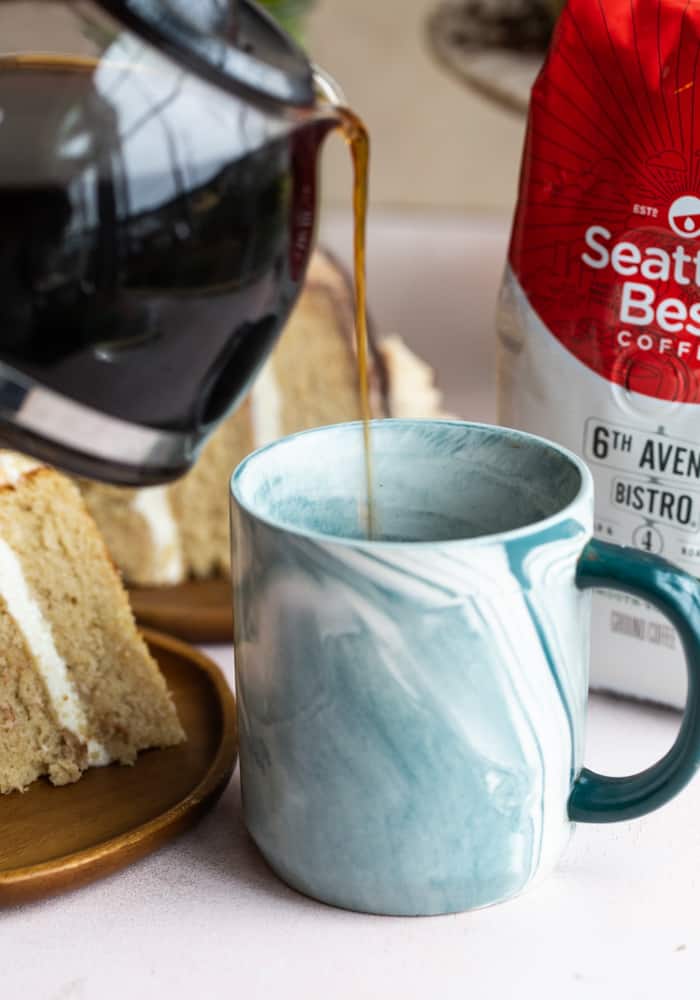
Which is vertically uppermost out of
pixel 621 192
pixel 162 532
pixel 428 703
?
pixel 621 192

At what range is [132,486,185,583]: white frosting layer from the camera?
94cm

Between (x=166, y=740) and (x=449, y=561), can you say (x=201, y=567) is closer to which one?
(x=166, y=740)

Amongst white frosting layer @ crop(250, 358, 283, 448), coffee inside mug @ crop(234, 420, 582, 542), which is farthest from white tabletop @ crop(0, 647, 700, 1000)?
white frosting layer @ crop(250, 358, 283, 448)

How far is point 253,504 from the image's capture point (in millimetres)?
583

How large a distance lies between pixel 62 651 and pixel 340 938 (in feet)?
0.69

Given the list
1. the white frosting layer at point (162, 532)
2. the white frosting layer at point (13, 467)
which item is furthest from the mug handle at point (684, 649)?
the white frosting layer at point (162, 532)

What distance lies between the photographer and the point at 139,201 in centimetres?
47

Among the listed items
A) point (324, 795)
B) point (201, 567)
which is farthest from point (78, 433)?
point (201, 567)

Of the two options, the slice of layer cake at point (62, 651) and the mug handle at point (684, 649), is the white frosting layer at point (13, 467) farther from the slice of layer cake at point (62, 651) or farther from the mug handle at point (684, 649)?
the mug handle at point (684, 649)

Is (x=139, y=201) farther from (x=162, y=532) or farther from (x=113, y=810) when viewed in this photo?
(x=162, y=532)

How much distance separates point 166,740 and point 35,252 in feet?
1.02

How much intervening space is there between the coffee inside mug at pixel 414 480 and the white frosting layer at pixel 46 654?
0.46 feet

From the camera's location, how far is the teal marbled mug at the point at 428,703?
0.53 meters

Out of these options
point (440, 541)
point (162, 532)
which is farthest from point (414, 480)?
point (162, 532)
